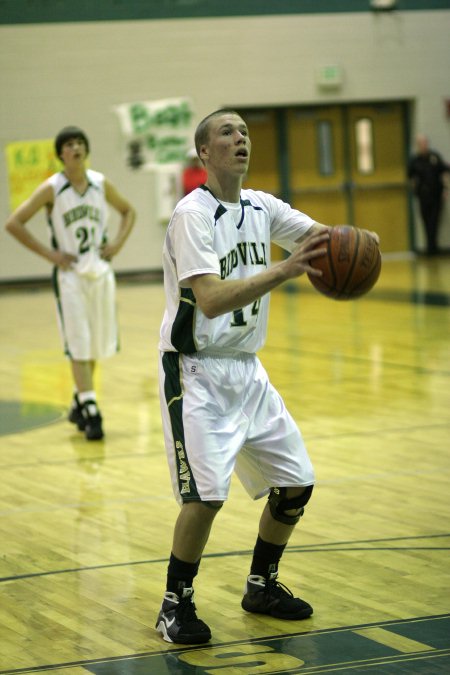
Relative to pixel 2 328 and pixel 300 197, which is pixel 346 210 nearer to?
pixel 300 197

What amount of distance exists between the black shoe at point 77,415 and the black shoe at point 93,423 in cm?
14

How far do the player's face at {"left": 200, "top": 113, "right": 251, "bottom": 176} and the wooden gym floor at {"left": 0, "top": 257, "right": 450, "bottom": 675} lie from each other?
1.47m

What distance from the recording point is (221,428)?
3836 millimetres

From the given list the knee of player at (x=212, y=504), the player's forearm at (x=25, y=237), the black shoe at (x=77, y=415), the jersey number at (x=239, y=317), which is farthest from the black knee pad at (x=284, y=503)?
the player's forearm at (x=25, y=237)

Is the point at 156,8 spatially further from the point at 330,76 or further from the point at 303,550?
the point at 303,550

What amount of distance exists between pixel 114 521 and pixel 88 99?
534 inches

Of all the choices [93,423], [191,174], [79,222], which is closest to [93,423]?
[93,423]

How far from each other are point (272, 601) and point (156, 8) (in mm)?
15625

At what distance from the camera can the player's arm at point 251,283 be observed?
3.48 meters

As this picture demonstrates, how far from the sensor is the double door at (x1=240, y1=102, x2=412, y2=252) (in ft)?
65.0

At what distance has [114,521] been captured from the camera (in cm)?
537

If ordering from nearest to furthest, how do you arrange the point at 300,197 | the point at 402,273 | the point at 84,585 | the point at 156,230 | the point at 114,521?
the point at 84,585
the point at 114,521
the point at 402,273
the point at 156,230
the point at 300,197

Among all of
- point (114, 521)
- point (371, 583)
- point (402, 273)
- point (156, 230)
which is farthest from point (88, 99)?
point (371, 583)

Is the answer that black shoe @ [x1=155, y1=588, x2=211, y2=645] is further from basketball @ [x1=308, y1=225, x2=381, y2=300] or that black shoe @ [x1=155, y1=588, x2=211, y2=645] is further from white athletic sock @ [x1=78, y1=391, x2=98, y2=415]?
white athletic sock @ [x1=78, y1=391, x2=98, y2=415]
